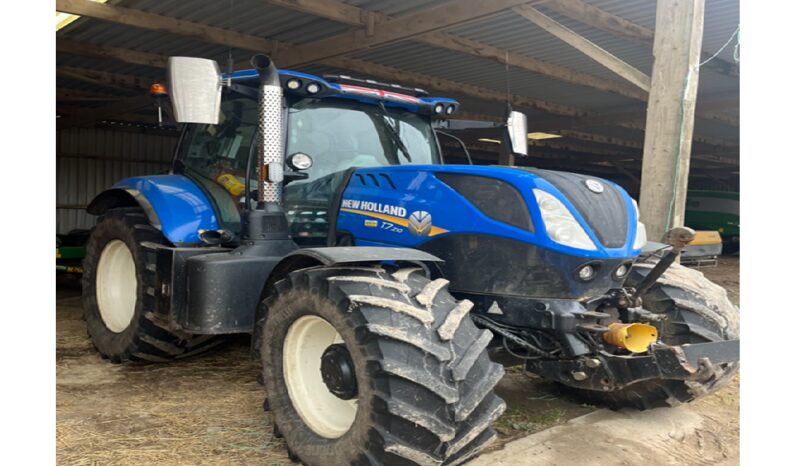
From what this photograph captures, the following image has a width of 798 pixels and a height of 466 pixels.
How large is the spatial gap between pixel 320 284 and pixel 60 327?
4.54m

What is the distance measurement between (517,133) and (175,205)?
2431mm

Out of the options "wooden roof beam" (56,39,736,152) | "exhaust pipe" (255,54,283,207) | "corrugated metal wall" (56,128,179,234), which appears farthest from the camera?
"corrugated metal wall" (56,128,179,234)

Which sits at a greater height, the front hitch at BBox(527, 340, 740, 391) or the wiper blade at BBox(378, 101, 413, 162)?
the wiper blade at BBox(378, 101, 413, 162)

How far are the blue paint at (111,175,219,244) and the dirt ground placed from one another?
1067 millimetres

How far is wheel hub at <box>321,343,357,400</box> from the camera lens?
3096 mm

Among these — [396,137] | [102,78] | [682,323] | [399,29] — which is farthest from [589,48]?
[102,78]

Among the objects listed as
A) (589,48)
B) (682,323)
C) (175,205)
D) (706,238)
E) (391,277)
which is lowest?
(682,323)

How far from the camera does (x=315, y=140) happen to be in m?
4.26

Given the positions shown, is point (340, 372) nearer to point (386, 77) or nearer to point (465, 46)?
point (465, 46)

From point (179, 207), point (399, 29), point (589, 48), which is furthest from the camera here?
point (399, 29)

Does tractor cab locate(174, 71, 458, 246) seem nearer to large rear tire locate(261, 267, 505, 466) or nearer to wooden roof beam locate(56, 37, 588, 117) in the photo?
large rear tire locate(261, 267, 505, 466)

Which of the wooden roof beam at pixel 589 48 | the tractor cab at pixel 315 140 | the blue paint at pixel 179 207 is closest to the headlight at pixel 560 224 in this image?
the tractor cab at pixel 315 140

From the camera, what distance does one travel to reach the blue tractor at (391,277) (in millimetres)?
2885

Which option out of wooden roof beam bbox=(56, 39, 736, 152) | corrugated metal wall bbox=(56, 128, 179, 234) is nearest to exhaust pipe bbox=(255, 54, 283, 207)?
wooden roof beam bbox=(56, 39, 736, 152)
